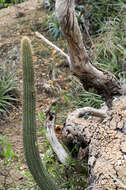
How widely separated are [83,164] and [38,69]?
3483 mm

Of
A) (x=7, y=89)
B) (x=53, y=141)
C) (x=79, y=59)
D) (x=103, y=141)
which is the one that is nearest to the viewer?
(x=103, y=141)

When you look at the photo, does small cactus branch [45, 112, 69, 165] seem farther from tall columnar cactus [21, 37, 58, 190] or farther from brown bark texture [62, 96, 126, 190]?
tall columnar cactus [21, 37, 58, 190]

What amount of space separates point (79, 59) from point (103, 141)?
0.92 metres

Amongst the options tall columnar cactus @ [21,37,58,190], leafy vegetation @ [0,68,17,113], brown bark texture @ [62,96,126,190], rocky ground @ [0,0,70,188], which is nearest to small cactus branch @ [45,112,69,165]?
brown bark texture @ [62,96,126,190]

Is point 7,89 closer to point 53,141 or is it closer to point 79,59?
point 53,141

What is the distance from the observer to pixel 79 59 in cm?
321

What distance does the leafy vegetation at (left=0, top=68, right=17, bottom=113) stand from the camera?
17.1 feet

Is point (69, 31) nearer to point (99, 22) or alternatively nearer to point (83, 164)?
point (83, 164)

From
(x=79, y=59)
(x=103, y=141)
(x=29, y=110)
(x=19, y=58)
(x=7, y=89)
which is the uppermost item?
(x=79, y=59)

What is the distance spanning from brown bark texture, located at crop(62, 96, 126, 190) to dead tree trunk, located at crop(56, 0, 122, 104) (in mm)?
240

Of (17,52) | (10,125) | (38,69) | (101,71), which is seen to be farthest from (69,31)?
(17,52)

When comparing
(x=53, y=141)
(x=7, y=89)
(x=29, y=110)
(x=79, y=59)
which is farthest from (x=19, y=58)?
(x=29, y=110)

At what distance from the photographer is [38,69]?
6.42 meters

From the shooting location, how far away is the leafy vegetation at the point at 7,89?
5226 millimetres
